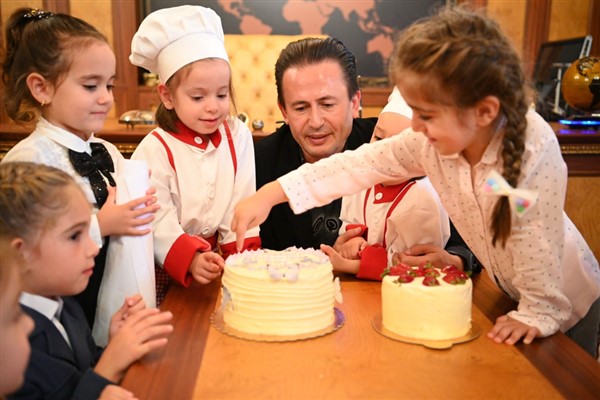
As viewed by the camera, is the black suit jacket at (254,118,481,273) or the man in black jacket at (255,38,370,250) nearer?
the man in black jacket at (255,38,370,250)

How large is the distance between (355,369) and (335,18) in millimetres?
5599

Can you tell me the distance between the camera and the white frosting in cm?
142

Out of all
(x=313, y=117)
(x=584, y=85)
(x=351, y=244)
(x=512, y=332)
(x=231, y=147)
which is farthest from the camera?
(x=584, y=85)

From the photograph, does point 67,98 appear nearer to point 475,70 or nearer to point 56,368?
point 56,368

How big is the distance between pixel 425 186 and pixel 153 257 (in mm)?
831

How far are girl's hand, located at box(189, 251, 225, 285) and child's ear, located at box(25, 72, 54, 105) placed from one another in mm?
630

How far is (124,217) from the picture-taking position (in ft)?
5.75

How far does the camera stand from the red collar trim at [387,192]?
202 centimetres

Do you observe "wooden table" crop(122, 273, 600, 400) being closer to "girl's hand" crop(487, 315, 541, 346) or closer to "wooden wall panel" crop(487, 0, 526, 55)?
"girl's hand" crop(487, 315, 541, 346)

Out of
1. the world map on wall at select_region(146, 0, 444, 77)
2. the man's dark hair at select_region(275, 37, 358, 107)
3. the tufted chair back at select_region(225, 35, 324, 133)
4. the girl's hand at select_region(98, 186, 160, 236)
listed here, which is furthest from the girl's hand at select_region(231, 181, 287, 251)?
the world map on wall at select_region(146, 0, 444, 77)

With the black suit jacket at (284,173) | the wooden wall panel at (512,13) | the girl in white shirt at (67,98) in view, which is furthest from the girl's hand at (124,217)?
the wooden wall panel at (512,13)

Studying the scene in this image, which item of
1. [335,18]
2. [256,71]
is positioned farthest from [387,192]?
[335,18]

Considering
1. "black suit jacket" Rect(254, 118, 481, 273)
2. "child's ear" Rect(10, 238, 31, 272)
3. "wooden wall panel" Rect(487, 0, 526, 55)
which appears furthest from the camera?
"wooden wall panel" Rect(487, 0, 526, 55)

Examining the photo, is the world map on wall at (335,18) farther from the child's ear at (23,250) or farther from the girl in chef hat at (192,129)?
the child's ear at (23,250)
